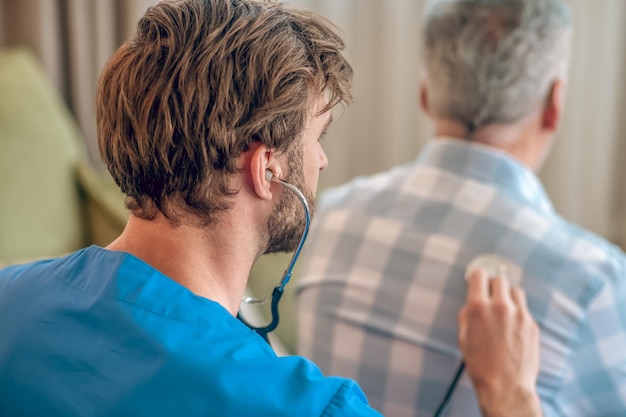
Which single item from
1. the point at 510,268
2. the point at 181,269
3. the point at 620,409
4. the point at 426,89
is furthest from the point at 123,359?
the point at 426,89

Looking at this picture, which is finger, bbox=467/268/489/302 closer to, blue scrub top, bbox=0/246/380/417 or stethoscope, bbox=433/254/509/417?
stethoscope, bbox=433/254/509/417

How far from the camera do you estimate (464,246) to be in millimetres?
1213

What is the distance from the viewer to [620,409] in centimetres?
116

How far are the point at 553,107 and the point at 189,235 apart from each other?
833 millimetres

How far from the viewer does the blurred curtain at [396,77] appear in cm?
232

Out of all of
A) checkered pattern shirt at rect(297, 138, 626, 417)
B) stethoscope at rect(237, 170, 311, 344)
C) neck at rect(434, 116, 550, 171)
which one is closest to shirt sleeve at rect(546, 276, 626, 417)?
checkered pattern shirt at rect(297, 138, 626, 417)

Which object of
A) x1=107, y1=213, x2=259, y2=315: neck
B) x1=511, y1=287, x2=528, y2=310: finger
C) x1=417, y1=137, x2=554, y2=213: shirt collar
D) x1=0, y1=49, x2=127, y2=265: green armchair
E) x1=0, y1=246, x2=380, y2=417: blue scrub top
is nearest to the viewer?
x1=0, y1=246, x2=380, y2=417: blue scrub top

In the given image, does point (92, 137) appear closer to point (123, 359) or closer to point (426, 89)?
point (426, 89)

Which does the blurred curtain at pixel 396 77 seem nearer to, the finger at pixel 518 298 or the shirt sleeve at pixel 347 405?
the finger at pixel 518 298

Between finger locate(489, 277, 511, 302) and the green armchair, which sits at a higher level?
finger locate(489, 277, 511, 302)

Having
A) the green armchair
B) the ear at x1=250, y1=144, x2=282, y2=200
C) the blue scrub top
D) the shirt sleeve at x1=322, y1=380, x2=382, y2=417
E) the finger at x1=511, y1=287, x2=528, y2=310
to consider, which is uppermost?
the ear at x1=250, y1=144, x2=282, y2=200

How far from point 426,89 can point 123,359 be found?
913 millimetres

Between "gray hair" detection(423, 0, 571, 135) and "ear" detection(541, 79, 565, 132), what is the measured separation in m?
0.02

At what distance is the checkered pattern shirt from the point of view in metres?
1.15
